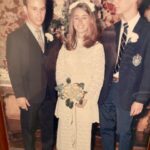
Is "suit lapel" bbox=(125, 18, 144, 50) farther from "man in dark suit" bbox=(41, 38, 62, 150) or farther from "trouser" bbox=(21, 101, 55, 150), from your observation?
"trouser" bbox=(21, 101, 55, 150)

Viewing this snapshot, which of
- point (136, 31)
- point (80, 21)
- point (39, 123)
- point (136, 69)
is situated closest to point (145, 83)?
point (136, 69)

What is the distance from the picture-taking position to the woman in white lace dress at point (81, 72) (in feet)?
2.92

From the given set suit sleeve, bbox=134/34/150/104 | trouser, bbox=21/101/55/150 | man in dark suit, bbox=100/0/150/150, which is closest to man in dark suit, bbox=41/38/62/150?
trouser, bbox=21/101/55/150

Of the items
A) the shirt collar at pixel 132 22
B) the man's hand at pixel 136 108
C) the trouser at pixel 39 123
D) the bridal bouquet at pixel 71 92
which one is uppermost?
the shirt collar at pixel 132 22

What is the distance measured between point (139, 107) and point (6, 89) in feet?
1.42

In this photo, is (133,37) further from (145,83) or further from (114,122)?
(114,122)

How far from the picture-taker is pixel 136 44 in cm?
89

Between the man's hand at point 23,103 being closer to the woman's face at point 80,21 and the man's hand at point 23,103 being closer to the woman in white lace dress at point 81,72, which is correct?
the woman in white lace dress at point 81,72

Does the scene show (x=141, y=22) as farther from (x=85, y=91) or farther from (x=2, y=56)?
(x=2, y=56)

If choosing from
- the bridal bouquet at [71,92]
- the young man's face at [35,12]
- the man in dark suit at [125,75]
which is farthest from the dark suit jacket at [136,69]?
the young man's face at [35,12]

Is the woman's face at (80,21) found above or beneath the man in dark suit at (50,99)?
above

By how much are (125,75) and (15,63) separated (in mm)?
342

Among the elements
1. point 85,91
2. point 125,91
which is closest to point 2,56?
point 85,91

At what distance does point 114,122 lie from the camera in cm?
100
